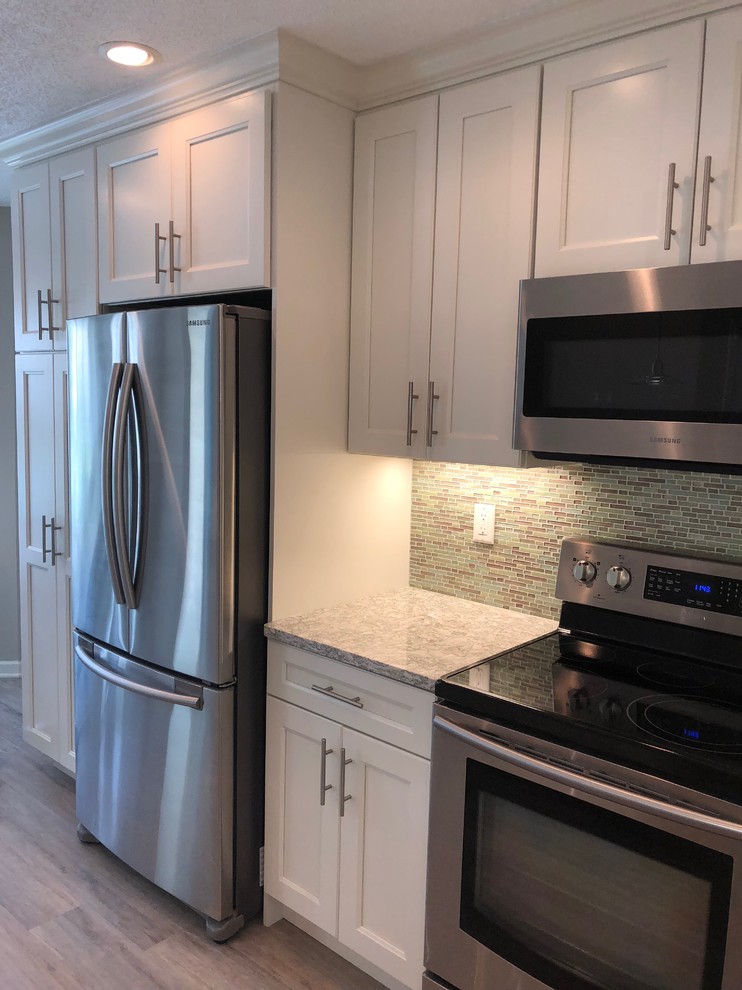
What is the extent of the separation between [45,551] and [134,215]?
1280mm

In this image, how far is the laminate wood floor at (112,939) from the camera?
2.09 m

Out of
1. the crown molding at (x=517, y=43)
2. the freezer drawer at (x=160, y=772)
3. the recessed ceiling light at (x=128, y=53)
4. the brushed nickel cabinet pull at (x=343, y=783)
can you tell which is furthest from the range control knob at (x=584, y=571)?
the recessed ceiling light at (x=128, y=53)

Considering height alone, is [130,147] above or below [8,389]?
above

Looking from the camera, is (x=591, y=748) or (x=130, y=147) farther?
(x=130, y=147)

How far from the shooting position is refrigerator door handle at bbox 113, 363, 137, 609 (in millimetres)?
2246

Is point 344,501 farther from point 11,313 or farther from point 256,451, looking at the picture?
point 11,313

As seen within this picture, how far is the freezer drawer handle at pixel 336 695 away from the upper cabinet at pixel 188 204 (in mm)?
1082

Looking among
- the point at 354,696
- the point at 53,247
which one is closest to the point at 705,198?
the point at 354,696

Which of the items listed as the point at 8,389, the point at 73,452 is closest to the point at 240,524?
the point at 73,452

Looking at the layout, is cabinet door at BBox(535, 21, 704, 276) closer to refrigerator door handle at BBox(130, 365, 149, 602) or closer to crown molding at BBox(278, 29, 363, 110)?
crown molding at BBox(278, 29, 363, 110)

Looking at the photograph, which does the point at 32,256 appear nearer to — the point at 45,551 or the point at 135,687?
the point at 45,551

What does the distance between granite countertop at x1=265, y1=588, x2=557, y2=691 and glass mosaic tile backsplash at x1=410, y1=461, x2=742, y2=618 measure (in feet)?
0.31

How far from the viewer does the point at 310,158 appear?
2.13 meters

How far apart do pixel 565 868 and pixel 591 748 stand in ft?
0.88
